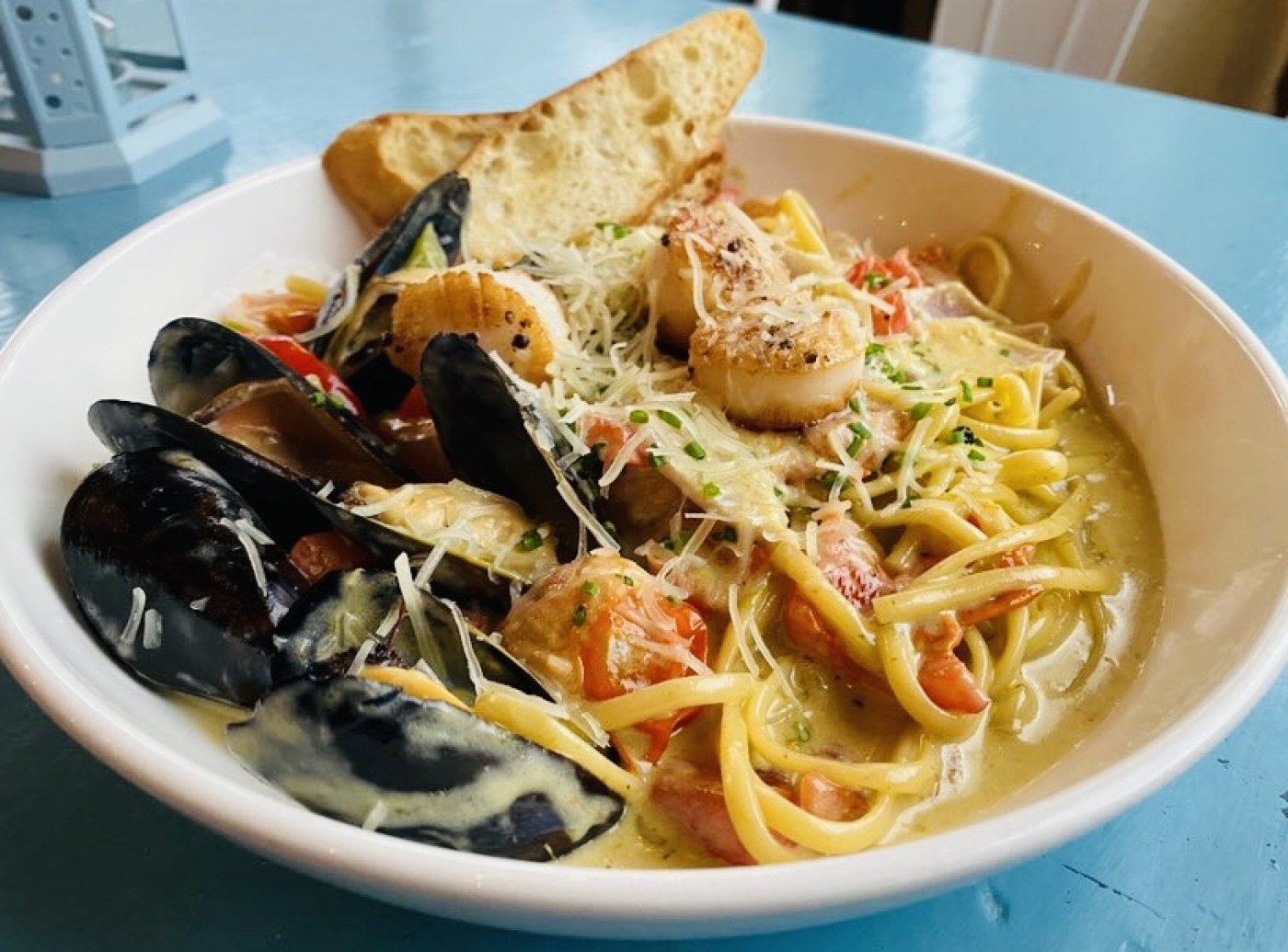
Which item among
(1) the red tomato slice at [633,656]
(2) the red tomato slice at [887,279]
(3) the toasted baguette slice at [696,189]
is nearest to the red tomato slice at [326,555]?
(1) the red tomato slice at [633,656]

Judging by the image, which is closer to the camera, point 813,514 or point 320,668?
point 320,668

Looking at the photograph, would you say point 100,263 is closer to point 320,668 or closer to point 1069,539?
point 320,668

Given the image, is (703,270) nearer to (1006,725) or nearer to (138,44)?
(1006,725)

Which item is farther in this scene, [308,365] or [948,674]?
[308,365]

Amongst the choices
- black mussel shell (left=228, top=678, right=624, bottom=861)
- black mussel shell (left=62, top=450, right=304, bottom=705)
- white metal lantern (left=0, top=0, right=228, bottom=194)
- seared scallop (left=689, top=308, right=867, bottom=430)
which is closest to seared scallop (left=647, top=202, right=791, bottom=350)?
seared scallop (left=689, top=308, right=867, bottom=430)

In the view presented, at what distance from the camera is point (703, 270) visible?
2084 millimetres

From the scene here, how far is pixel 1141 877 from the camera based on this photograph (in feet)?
4.86

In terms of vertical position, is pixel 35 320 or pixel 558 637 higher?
pixel 35 320

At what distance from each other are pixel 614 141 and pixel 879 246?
2.47 ft

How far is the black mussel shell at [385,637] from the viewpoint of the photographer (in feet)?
4.87

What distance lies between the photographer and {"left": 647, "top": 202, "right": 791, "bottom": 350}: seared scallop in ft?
6.83

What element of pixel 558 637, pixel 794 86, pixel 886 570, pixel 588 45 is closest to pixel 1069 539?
pixel 886 570

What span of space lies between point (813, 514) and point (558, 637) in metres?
0.54

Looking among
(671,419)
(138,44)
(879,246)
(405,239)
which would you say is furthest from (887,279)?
(138,44)
